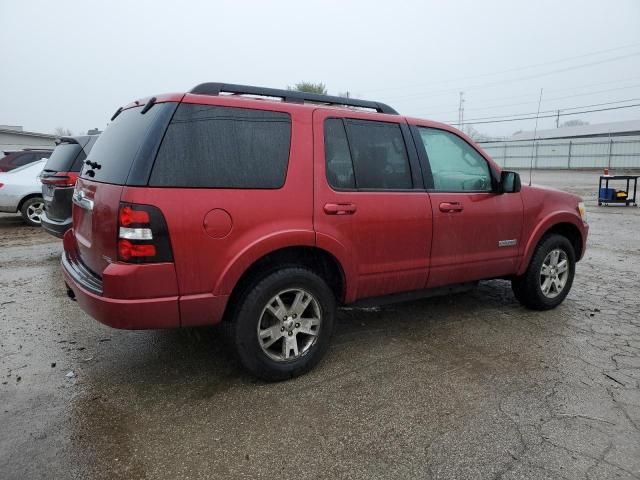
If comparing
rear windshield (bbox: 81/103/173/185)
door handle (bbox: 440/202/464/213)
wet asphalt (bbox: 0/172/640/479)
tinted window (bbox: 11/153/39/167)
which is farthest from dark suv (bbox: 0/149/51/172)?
Result: door handle (bbox: 440/202/464/213)

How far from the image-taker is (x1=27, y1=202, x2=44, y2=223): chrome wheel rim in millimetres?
10250

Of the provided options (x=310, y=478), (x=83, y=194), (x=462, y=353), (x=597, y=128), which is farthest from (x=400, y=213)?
(x=597, y=128)

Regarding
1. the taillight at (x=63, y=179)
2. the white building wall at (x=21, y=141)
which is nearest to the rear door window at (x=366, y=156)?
the taillight at (x=63, y=179)

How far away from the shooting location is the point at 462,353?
12.6 feet

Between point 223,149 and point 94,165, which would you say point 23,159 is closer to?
point 94,165

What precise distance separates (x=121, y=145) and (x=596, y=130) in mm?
64179

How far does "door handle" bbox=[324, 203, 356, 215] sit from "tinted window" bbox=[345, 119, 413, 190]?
22 centimetres

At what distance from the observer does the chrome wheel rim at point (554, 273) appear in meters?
4.80

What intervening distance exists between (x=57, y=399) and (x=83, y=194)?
4.52 feet

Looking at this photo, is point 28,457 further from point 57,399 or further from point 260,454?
point 260,454

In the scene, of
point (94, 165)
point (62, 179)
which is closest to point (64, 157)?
point (62, 179)

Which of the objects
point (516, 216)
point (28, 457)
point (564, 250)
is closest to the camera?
point (28, 457)

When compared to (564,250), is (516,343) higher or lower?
lower

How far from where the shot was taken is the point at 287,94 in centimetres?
358
